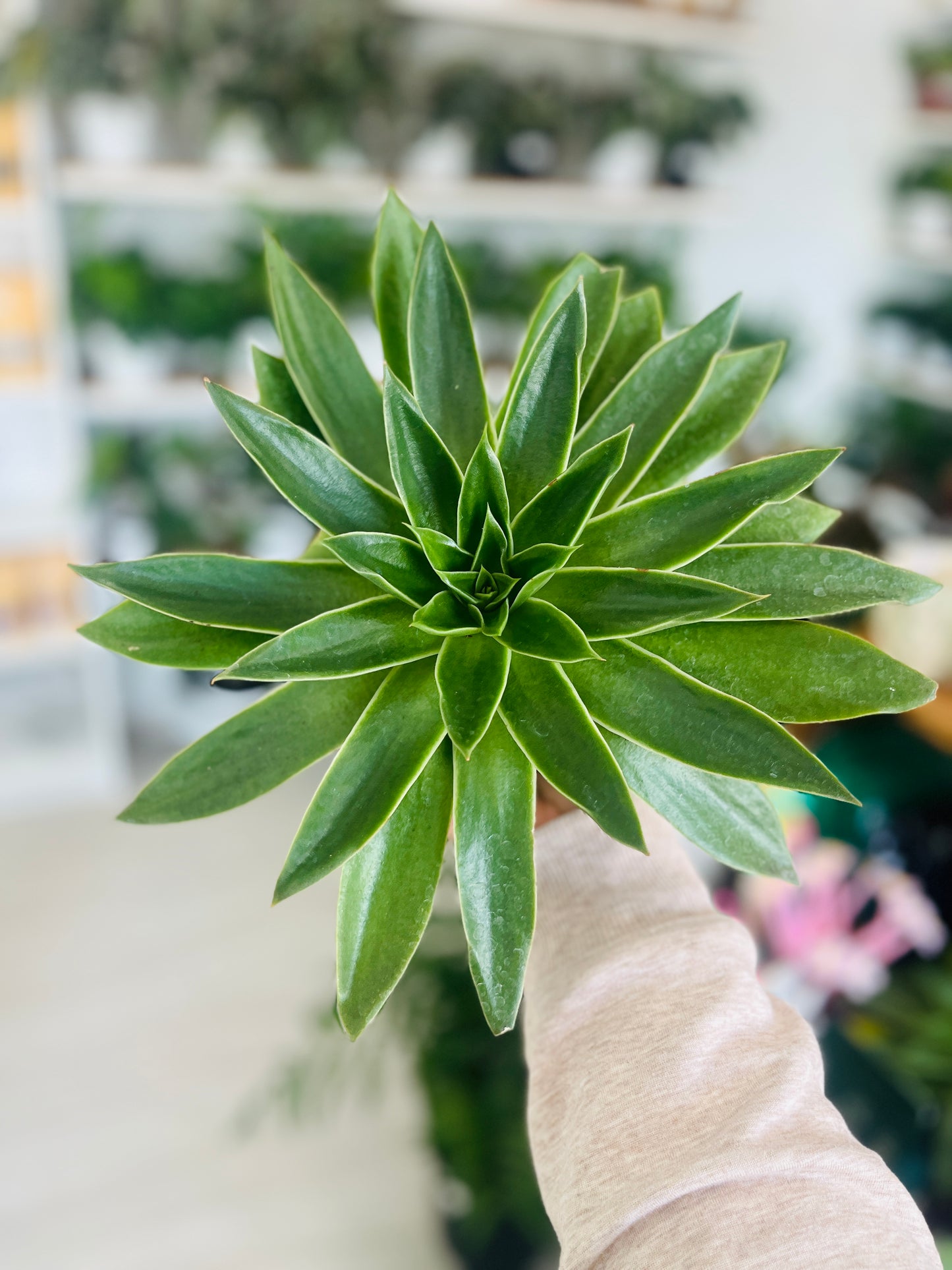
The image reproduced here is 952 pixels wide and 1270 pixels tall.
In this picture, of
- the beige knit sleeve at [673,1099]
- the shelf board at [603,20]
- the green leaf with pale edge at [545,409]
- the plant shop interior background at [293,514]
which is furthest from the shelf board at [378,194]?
the beige knit sleeve at [673,1099]

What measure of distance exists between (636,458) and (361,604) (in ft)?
0.57

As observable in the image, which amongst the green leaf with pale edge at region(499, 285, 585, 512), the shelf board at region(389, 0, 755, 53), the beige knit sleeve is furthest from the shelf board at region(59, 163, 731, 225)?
the beige knit sleeve

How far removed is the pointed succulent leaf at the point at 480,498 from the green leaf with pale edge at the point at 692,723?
0.09m

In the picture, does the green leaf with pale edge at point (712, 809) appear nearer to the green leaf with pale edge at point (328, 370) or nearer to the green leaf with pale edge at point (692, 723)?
the green leaf with pale edge at point (692, 723)

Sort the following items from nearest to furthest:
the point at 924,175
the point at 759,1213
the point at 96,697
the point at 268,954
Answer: the point at 759,1213, the point at 268,954, the point at 96,697, the point at 924,175

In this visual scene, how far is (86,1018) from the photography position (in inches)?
91.0

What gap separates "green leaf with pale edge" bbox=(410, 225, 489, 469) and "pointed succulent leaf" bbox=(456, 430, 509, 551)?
0.15ft

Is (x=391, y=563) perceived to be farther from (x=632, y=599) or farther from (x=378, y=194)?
(x=378, y=194)

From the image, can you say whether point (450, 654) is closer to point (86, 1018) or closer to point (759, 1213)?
point (759, 1213)

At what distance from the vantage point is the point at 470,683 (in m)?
0.47

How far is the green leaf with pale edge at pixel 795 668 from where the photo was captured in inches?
17.7

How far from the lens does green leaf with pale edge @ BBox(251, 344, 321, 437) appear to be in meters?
0.56

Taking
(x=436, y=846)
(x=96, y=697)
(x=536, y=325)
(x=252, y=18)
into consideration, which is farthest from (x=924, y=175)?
(x=436, y=846)

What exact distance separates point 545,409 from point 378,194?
2.63 m
